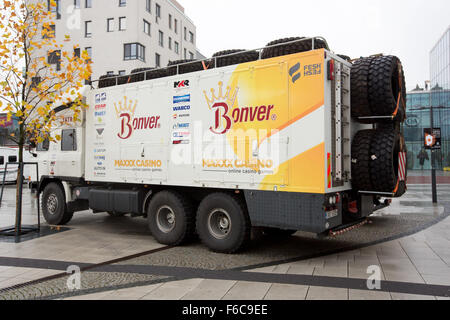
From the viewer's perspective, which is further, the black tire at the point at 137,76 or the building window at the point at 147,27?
the building window at the point at 147,27

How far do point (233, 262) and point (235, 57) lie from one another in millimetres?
3751

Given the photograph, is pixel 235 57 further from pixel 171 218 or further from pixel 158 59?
pixel 158 59

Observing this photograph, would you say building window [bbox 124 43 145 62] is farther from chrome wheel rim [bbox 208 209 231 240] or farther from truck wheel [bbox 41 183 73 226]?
chrome wheel rim [bbox 208 209 231 240]

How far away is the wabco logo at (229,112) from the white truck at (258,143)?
0.02 metres

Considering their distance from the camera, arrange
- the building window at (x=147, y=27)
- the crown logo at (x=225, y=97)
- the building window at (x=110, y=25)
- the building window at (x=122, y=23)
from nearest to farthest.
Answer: the crown logo at (x=225, y=97) < the building window at (x=122, y=23) < the building window at (x=110, y=25) < the building window at (x=147, y=27)

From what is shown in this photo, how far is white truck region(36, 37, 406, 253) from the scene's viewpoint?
19.4 feet

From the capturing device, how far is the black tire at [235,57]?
6.85 m

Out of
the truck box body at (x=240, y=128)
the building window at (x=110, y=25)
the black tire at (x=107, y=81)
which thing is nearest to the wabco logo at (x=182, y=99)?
the truck box body at (x=240, y=128)

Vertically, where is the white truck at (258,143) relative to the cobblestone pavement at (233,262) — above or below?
above

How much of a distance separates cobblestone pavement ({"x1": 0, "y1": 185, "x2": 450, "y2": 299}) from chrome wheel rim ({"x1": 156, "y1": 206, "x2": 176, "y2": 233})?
0.44 m

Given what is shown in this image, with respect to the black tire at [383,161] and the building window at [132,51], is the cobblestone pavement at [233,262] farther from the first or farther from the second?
the building window at [132,51]

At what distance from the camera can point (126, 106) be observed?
849cm

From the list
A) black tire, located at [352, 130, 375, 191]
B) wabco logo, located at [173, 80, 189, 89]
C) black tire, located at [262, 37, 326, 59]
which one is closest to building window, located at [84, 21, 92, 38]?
wabco logo, located at [173, 80, 189, 89]
